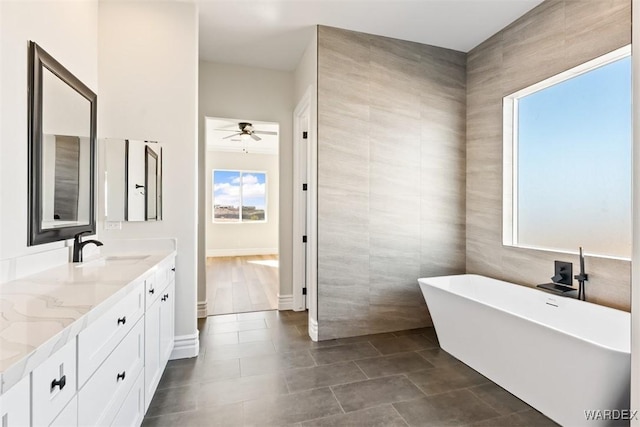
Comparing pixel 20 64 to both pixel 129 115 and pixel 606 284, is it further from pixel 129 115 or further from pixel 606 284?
pixel 606 284

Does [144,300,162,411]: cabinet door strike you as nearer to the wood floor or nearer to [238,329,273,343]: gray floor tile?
[238,329,273,343]: gray floor tile

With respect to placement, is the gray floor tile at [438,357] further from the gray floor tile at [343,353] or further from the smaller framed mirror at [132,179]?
the smaller framed mirror at [132,179]

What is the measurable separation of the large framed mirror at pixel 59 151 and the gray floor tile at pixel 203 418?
122 centimetres

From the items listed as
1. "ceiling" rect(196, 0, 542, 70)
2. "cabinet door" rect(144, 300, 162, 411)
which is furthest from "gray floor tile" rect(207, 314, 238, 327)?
"ceiling" rect(196, 0, 542, 70)

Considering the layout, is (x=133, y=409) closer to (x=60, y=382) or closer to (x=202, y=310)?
(x=60, y=382)

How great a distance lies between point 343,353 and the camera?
8.89 ft

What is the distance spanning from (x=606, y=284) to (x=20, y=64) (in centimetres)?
387

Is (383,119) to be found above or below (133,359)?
above

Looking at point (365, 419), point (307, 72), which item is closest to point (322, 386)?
point (365, 419)

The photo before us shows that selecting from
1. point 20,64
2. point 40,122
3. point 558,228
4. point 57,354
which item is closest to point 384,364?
point 558,228

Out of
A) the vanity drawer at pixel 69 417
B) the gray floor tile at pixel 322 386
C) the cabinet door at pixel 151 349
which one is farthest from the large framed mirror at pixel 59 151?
the gray floor tile at pixel 322 386

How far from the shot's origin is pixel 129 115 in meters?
2.49

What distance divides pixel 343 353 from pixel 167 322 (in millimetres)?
1477

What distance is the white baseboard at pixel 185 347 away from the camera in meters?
2.57
